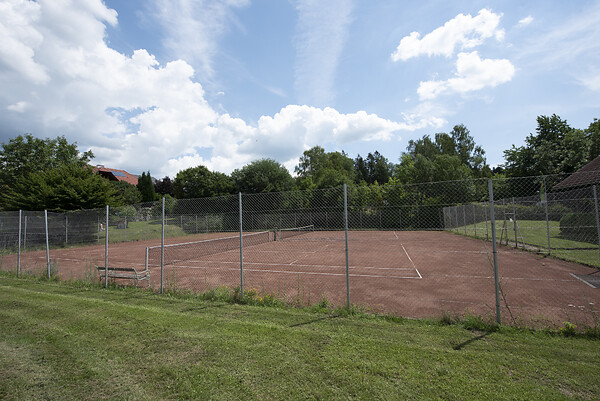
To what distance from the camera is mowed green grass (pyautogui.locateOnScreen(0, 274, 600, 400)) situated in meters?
3.18

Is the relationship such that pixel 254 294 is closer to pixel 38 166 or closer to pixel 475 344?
pixel 475 344

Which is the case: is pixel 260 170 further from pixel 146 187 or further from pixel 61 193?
pixel 146 187

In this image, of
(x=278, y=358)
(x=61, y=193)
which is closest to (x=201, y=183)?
(x=61, y=193)

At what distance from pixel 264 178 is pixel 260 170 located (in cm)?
211

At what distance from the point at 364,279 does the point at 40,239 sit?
20107 millimetres

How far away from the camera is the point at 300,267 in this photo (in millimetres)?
12164

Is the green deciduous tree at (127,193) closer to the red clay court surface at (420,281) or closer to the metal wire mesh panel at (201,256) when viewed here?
the metal wire mesh panel at (201,256)

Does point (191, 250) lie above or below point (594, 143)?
below

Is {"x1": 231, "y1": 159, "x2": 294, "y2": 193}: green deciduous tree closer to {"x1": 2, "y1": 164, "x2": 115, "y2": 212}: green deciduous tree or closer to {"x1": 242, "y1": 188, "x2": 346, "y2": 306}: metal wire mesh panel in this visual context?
{"x1": 2, "y1": 164, "x2": 115, "y2": 212}: green deciduous tree

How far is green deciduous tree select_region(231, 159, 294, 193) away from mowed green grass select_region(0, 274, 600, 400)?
4120 centimetres

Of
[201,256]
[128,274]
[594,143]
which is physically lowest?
[201,256]

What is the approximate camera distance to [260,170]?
47906 millimetres

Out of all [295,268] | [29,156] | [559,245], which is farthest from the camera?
[29,156]

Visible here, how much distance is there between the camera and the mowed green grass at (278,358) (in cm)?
318
